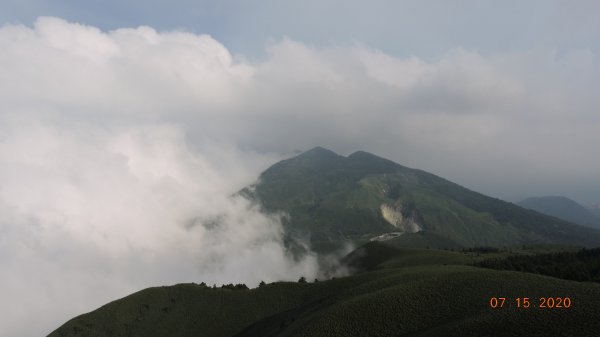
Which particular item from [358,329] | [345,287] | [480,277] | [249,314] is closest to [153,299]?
[249,314]

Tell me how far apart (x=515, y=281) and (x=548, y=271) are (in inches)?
3492

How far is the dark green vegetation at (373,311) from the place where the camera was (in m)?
69.2

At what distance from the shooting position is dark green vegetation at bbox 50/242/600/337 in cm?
6919

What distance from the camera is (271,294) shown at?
186 m
